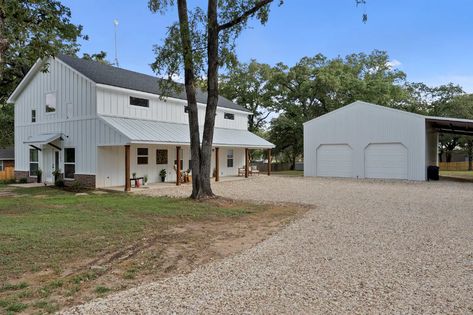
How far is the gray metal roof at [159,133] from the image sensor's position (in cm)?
1650

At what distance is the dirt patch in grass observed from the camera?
435 cm

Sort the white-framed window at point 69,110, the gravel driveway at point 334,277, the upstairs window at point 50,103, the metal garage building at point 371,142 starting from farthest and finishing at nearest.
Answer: the metal garage building at point 371,142 < the upstairs window at point 50,103 < the white-framed window at point 69,110 < the gravel driveway at point 334,277

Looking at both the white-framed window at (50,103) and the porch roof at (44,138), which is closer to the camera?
the porch roof at (44,138)

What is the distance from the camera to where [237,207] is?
11750 mm

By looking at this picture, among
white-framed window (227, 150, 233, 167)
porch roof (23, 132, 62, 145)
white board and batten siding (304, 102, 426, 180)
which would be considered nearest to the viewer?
porch roof (23, 132, 62, 145)

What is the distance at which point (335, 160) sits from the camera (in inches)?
981

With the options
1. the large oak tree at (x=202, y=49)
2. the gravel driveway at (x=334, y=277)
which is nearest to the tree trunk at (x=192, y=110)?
the large oak tree at (x=202, y=49)

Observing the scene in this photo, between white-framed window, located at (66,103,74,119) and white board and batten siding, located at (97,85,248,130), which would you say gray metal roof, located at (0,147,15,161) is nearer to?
white-framed window, located at (66,103,74,119)

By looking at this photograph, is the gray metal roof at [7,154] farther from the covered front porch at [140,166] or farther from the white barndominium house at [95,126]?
the covered front porch at [140,166]

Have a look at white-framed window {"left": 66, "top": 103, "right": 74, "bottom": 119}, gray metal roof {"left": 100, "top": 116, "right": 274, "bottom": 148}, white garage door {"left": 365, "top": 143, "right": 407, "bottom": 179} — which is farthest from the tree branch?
white garage door {"left": 365, "top": 143, "right": 407, "bottom": 179}

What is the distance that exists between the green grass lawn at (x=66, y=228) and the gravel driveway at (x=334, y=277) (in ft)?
3.73

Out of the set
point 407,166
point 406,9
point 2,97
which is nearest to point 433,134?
point 407,166

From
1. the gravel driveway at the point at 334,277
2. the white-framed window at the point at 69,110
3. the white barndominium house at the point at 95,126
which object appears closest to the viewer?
the gravel driveway at the point at 334,277

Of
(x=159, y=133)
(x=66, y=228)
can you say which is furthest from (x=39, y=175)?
(x=66, y=228)
